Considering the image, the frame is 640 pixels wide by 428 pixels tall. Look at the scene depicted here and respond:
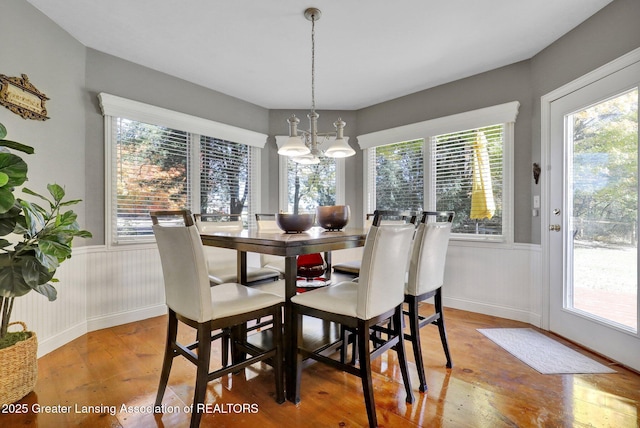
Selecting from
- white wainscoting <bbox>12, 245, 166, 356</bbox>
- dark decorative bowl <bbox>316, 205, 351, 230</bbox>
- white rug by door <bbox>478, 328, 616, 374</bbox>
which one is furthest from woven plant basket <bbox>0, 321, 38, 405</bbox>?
white rug by door <bbox>478, 328, 616, 374</bbox>

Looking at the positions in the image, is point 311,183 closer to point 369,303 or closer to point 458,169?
point 458,169

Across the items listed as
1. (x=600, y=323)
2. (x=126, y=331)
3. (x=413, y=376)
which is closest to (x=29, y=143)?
(x=126, y=331)

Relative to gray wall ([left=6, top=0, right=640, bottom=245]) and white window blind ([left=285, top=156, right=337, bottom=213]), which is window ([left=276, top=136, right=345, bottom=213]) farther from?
gray wall ([left=6, top=0, right=640, bottom=245])

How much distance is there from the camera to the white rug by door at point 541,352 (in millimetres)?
2051

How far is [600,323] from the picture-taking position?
2.25 metres

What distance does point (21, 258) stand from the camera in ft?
5.25

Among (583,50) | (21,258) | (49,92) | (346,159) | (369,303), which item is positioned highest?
(583,50)

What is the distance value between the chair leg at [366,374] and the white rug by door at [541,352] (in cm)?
134

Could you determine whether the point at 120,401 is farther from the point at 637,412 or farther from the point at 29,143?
the point at 637,412

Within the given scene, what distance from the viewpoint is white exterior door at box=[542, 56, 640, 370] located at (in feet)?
6.83

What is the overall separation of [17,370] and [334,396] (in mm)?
1782

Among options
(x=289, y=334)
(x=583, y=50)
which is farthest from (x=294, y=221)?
(x=583, y=50)

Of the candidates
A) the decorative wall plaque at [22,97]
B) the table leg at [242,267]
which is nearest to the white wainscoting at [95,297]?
the decorative wall plaque at [22,97]

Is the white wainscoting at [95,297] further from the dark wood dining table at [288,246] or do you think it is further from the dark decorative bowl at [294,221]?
the dark decorative bowl at [294,221]
